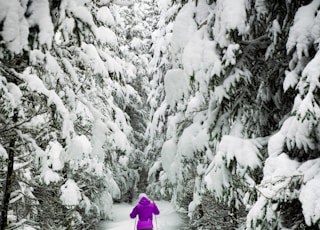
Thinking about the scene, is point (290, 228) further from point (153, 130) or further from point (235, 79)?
point (153, 130)

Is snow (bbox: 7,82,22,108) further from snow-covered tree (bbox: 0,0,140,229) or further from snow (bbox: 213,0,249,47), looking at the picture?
snow (bbox: 213,0,249,47)

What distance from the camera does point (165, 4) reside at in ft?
49.1

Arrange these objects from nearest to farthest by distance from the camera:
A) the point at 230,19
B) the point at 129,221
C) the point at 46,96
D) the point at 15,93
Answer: the point at 230,19 → the point at 15,93 → the point at 46,96 → the point at 129,221

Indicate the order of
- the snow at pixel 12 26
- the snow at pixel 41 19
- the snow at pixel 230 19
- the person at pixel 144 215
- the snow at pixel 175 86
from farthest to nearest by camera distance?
the person at pixel 144 215 < the snow at pixel 175 86 < the snow at pixel 230 19 < the snow at pixel 41 19 < the snow at pixel 12 26

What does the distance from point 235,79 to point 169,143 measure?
1627 mm

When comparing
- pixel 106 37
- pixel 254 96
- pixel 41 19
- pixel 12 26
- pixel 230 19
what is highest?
pixel 106 37

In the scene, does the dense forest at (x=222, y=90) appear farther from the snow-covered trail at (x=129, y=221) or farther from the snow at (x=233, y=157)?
the snow-covered trail at (x=129, y=221)

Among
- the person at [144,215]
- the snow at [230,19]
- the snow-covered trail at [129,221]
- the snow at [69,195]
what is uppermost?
the snow at [230,19]

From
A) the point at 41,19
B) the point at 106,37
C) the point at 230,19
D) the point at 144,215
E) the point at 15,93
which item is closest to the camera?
the point at 41,19

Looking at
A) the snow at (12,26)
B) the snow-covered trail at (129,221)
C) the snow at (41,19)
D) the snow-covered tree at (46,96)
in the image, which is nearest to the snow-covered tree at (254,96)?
the snow-covered tree at (46,96)

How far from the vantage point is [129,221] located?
57.2ft

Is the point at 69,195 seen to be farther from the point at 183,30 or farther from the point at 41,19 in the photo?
the point at 41,19

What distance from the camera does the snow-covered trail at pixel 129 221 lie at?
54.0ft

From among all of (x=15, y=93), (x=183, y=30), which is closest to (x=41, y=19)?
(x=15, y=93)
